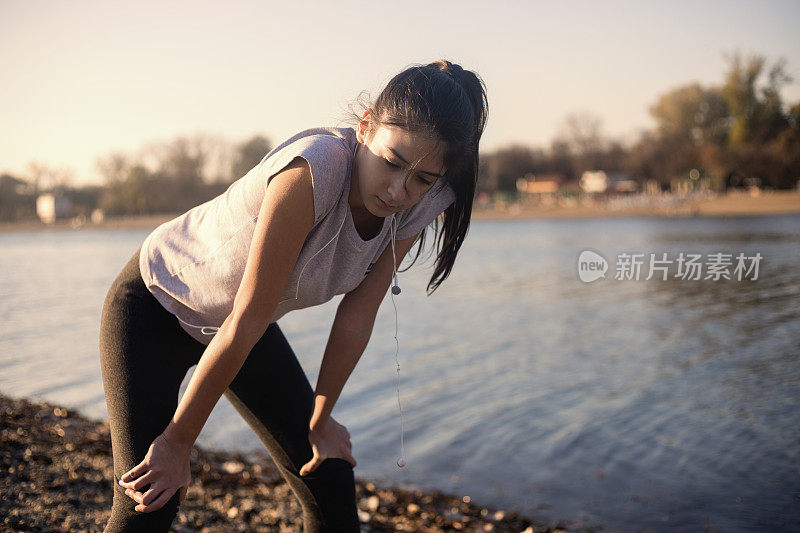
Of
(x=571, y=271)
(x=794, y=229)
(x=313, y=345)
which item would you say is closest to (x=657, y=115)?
(x=794, y=229)

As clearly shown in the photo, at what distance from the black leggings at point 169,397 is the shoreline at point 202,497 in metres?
1.94

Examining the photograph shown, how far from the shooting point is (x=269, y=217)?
6.01 ft

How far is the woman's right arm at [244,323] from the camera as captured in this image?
1.84 m

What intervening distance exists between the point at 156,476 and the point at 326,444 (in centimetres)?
66

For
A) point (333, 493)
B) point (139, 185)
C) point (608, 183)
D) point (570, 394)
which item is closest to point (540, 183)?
point (608, 183)

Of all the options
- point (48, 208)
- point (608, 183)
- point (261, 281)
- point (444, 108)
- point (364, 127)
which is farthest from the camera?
point (608, 183)

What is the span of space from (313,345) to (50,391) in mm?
4527

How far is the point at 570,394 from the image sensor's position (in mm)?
8734

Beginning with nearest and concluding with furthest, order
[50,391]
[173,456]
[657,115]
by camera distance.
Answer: [173,456] → [50,391] → [657,115]

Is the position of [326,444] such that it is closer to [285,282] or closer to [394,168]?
[285,282]

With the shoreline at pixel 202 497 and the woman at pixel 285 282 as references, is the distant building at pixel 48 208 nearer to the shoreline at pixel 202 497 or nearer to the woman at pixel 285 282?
the shoreline at pixel 202 497

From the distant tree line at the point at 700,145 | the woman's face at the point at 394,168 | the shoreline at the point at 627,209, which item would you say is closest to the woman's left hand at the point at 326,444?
the woman's face at the point at 394,168

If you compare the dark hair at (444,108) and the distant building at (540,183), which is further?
the distant building at (540,183)

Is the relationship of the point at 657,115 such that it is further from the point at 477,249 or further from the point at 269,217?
the point at 269,217
